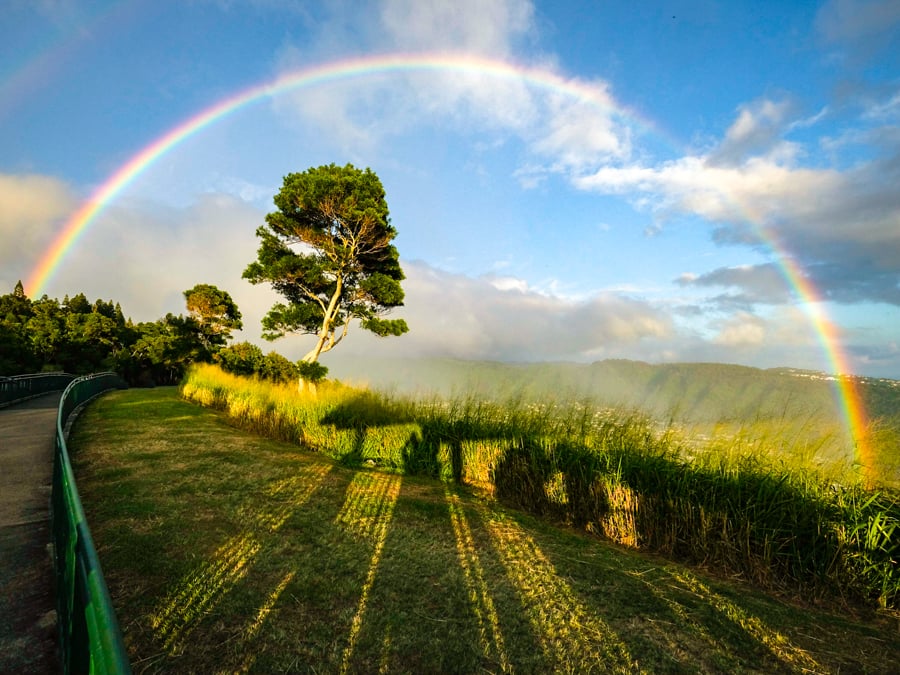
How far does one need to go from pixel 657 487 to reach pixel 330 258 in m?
17.1

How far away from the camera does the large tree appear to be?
18156 millimetres

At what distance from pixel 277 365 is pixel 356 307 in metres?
8.03

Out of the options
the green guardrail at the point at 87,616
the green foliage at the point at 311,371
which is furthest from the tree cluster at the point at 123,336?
the green guardrail at the point at 87,616

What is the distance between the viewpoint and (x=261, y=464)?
715 cm

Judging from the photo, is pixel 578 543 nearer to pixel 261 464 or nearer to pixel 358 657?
pixel 358 657

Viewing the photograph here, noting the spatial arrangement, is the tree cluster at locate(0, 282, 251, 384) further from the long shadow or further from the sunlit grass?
the sunlit grass

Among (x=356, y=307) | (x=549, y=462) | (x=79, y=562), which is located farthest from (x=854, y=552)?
(x=356, y=307)

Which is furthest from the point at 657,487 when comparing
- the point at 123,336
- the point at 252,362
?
the point at 123,336

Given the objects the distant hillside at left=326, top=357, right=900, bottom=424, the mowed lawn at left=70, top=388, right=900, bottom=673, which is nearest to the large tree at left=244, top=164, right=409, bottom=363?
the distant hillside at left=326, top=357, right=900, bottom=424

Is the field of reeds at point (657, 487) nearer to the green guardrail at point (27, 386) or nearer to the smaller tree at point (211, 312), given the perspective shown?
the green guardrail at point (27, 386)

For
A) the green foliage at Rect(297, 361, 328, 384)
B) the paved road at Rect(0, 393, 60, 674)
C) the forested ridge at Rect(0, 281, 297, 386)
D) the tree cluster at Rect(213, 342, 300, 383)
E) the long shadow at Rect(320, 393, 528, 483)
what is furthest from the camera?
the forested ridge at Rect(0, 281, 297, 386)

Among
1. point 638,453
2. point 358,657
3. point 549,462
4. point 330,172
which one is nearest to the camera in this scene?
point 358,657

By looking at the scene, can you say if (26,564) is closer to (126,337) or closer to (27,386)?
(27,386)

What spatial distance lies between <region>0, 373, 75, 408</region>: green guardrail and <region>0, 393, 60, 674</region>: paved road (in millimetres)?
8737
